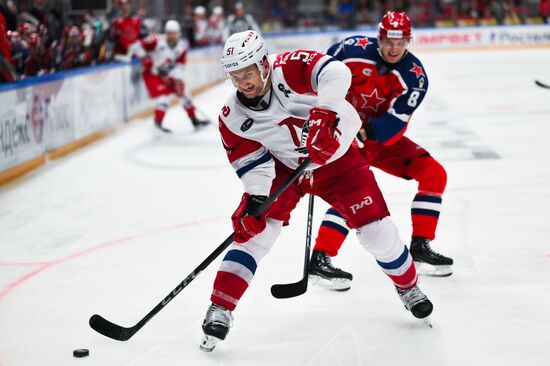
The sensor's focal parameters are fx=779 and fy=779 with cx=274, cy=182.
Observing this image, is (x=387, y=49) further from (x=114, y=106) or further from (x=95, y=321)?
(x=114, y=106)

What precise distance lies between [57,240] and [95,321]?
1650 millimetres

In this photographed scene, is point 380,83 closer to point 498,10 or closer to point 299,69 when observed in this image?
point 299,69

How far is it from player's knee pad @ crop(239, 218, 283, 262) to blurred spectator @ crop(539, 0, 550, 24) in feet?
50.0

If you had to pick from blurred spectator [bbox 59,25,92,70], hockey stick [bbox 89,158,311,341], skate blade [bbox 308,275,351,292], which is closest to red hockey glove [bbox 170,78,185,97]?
blurred spectator [bbox 59,25,92,70]

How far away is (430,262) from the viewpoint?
338 centimetres

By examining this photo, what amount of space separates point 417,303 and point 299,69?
3.03 feet

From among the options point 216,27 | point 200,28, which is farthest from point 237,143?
point 216,27

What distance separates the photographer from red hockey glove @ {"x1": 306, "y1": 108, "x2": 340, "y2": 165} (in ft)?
8.25

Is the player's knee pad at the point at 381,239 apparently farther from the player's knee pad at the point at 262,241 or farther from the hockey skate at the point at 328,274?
the hockey skate at the point at 328,274

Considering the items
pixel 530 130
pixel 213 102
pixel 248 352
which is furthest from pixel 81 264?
pixel 213 102

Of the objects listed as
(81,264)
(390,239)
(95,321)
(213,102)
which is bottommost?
(213,102)

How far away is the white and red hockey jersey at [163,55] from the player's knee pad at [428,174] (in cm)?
559

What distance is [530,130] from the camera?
7.25 m

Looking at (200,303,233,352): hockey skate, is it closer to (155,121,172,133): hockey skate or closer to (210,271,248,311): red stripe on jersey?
(210,271,248,311): red stripe on jersey
